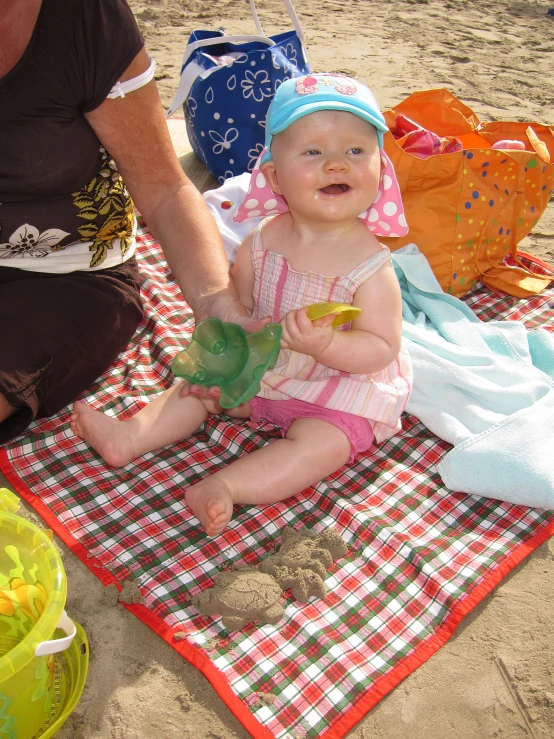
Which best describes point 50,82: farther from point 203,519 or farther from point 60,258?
point 203,519

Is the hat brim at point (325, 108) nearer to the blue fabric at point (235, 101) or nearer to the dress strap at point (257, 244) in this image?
the dress strap at point (257, 244)

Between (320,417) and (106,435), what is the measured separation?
52cm

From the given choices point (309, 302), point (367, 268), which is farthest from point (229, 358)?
point (367, 268)

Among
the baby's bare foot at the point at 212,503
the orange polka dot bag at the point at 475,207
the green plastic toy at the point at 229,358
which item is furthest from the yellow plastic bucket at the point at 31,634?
the orange polka dot bag at the point at 475,207

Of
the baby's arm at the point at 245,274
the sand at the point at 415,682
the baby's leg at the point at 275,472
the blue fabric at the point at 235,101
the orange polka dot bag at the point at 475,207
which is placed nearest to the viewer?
the sand at the point at 415,682

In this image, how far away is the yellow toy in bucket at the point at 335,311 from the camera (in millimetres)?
1498

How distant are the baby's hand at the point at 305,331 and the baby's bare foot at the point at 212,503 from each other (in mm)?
360

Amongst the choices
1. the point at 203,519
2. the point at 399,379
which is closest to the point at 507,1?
the point at 399,379

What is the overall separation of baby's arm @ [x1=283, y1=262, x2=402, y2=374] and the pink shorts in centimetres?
15

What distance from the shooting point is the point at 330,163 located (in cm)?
152

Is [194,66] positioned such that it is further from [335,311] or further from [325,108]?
[335,311]

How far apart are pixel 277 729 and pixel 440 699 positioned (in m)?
0.32

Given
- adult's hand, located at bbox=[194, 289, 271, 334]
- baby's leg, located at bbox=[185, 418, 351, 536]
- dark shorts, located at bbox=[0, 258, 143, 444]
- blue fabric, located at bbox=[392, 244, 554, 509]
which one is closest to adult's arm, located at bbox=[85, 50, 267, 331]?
adult's hand, located at bbox=[194, 289, 271, 334]

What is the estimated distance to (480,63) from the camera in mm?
5070
